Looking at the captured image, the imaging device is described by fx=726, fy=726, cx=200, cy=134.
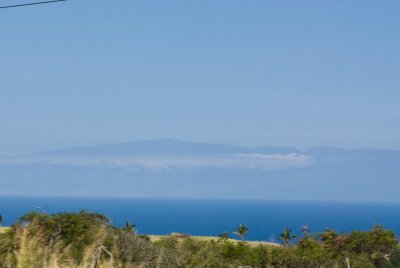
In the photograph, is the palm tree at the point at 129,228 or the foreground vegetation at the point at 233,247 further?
the palm tree at the point at 129,228

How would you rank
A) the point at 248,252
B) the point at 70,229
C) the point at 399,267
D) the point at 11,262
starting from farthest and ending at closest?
1. the point at 399,267
2. the point at 248,252
3. the point at 70,229
4. the point at 11,262

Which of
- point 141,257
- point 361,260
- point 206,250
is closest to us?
point 141,257

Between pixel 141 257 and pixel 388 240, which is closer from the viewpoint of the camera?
pixel 141 257

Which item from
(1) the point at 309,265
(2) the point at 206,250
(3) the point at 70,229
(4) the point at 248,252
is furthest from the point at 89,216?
(1) the point at 309,265

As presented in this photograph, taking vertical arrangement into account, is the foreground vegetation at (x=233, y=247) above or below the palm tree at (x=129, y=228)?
below

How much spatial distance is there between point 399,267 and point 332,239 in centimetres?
602

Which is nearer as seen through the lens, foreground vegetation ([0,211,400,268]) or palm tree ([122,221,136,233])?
foreground vegetation ([0,211,400,268])

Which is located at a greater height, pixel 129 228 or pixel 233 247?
pixel 129 228

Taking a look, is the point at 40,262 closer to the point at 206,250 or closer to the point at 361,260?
the point at 206,250

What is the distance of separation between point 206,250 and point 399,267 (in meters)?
20.9

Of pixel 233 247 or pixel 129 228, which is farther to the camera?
pixel 129 228

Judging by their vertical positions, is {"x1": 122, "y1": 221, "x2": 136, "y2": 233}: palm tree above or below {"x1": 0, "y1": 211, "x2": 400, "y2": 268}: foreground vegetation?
above

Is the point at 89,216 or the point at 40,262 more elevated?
the point at 89,216

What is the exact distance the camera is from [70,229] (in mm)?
38500
